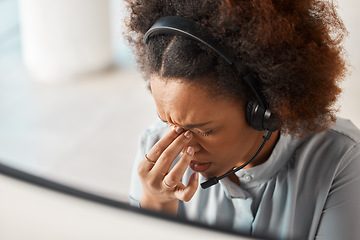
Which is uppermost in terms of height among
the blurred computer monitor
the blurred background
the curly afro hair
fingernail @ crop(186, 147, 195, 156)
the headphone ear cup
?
the curly afro hair

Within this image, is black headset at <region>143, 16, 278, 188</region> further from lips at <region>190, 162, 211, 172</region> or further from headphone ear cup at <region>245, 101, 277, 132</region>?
lips at <region>190, 162, 211, 172</region>

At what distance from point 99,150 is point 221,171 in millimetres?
1661

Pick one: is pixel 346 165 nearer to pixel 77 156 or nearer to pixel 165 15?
pixel 165 15

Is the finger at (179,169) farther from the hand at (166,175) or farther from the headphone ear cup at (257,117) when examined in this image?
the headphone ear cup at (257,117)

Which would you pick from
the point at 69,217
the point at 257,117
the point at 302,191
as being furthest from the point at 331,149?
the point at 69,217

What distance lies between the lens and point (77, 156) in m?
2.46

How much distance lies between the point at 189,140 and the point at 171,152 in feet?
0.14

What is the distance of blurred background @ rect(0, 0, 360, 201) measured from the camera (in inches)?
95.7

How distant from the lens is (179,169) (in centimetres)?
80

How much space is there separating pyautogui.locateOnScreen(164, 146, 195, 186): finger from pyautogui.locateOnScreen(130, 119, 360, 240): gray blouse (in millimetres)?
135

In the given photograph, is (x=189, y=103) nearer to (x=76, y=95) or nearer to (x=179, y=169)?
(x=179, y=169)

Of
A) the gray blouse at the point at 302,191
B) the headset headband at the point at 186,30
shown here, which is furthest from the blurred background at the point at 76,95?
the headset headband at the point at 186,30

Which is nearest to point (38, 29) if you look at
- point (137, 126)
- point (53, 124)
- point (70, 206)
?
point (53, 124)

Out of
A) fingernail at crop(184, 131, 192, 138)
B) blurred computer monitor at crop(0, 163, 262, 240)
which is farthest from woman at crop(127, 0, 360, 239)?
blurred computer monitor at crop(0, 163, 262, 240)
